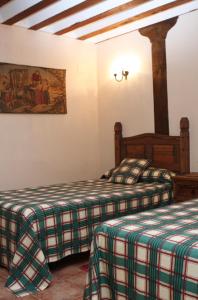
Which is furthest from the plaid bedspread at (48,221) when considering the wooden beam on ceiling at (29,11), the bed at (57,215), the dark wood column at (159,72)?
the wooden beam on ceiling at (29,11)

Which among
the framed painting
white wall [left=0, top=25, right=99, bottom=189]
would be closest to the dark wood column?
white wall [left=0, top=25, right=99, bottom=189]

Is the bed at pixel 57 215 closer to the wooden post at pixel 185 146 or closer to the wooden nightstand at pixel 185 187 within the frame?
the wooden post at pixel 185 146

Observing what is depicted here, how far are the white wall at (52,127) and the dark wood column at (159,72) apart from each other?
1067 mm

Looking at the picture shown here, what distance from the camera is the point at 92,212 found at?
320 centimetres

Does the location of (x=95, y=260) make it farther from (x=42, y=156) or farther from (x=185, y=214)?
(x=42, y=156)

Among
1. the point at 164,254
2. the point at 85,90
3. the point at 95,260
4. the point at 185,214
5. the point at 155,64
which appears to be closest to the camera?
the point at 164,254

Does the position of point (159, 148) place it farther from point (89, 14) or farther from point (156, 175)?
point (89, 14)

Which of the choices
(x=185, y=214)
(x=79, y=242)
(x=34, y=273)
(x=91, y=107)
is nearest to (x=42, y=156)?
(x=91, y=107)

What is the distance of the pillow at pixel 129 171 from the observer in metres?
4.04

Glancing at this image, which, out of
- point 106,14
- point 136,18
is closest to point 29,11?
point 106,14

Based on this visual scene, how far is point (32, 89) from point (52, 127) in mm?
557

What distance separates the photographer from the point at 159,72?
432cm

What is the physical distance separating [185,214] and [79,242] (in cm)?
114

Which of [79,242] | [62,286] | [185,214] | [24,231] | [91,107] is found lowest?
[62,286]
